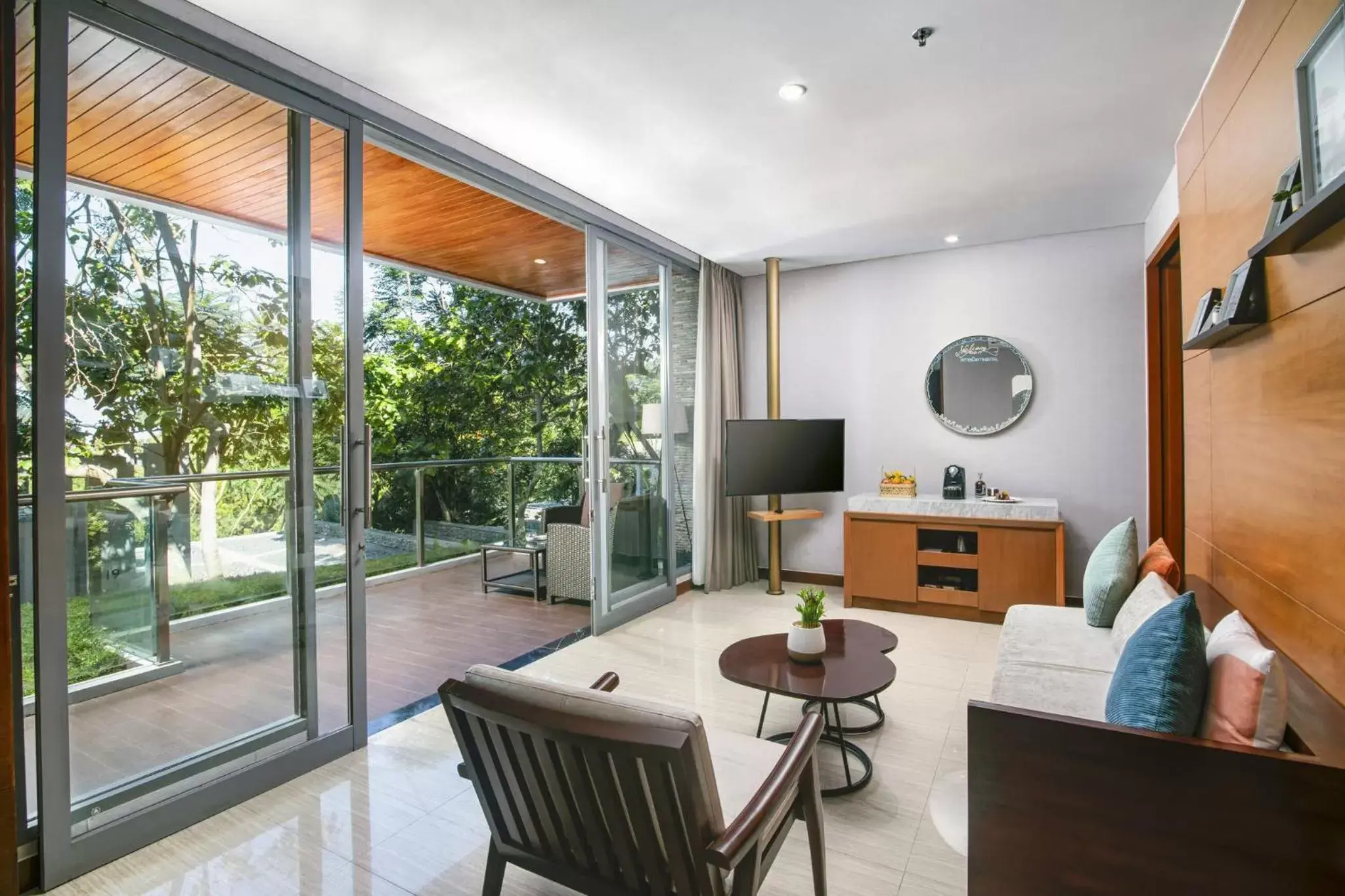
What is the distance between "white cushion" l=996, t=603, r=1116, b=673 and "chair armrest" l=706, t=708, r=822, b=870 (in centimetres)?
136

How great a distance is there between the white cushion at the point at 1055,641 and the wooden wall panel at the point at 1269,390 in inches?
17.3

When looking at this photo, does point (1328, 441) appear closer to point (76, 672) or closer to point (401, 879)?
point (401, 879)

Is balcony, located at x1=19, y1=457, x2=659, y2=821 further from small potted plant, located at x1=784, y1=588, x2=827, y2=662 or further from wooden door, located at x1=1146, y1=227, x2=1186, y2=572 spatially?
wooden door, located at x1=1146, y1=227, x2=1186, y2=572

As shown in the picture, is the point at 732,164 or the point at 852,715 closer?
the point at 852,715

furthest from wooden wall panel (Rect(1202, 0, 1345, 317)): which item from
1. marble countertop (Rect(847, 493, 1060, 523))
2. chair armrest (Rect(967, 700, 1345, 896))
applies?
marble countertop (Rect(847, 493, 1060, 523))

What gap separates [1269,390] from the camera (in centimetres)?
185

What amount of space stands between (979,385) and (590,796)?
4.49 m

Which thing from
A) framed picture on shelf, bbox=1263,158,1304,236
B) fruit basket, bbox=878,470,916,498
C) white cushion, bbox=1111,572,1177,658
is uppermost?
framed picture on shelf, bbox=1263,158,1304,236

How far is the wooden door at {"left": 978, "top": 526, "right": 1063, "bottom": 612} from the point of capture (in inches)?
171

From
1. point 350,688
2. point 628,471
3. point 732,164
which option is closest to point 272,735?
point 350,688

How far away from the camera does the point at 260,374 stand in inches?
97.7

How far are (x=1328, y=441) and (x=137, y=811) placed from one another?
330 cm

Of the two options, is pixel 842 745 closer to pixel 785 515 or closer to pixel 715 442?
pixel 785 515

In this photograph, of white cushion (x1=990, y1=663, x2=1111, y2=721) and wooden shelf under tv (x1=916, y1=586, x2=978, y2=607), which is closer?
white cushion (x1=990, y1=663, x2=1111, y2=721)
